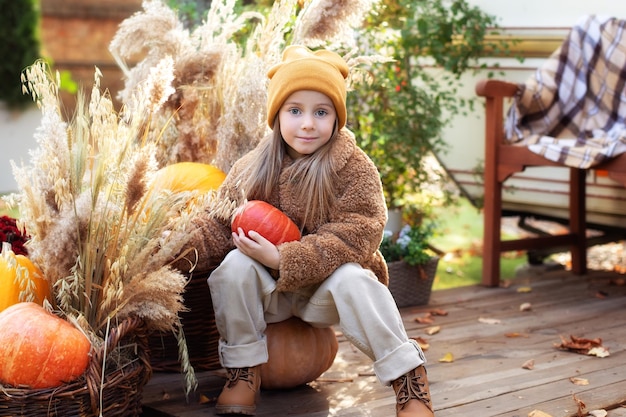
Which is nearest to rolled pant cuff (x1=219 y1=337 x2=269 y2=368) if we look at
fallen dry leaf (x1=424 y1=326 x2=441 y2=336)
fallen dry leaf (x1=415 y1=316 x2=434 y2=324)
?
fallen dry leaf (x1=424 y1=326 x2=441 y2=336)

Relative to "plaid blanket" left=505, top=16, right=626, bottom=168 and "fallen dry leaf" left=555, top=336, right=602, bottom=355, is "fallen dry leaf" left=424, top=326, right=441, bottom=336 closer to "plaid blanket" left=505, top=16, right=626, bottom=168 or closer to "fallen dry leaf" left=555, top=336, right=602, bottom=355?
"fallen dry leaf" left=555, top=336, right=602, bottom=355

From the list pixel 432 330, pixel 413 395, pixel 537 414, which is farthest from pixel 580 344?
pixel 413 395

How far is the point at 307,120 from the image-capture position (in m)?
2.51

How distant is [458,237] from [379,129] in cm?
212

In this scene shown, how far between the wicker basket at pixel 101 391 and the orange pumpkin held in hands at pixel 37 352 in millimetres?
23

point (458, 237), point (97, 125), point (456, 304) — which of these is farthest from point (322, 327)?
point (458, 237)

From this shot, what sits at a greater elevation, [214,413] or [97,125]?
[97,125]

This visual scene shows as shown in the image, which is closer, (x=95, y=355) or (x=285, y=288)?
(x=95, y=355)

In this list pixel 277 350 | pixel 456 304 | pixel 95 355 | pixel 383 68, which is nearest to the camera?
pixel 95 355

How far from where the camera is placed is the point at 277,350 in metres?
2.63

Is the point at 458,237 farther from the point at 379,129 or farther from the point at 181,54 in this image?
the point at 181,54

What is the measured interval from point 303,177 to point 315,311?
0.39 metres

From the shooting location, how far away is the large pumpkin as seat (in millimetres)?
2629

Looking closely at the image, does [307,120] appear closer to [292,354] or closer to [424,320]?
[292,354]
